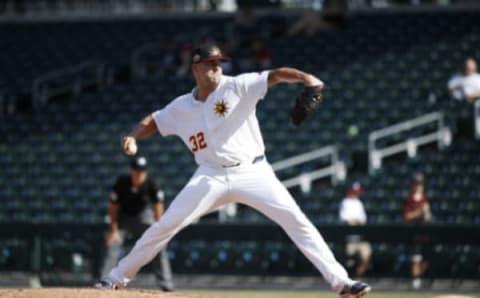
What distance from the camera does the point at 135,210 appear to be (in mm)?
14008

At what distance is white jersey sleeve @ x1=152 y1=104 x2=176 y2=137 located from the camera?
31.1 ft

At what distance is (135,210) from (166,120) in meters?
4.65

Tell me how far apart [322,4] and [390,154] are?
26.1ft

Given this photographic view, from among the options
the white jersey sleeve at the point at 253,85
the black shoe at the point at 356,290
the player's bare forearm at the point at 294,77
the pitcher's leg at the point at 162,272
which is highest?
the player's bare forearm at the point at 294,77

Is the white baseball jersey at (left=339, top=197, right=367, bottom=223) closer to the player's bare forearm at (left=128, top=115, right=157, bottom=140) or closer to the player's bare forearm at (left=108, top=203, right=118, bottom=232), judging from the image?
the player's bare forearm at (left=108, top=203, right=118, bottom=232)

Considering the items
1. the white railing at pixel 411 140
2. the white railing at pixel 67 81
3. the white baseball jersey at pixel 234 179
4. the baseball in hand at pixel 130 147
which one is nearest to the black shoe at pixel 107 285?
the white baseball jersey at pixel 234 179

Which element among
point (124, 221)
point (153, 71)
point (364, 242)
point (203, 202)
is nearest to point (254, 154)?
point (203, 202)

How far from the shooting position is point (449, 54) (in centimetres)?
2306

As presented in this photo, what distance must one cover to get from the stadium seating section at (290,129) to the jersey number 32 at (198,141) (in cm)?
691

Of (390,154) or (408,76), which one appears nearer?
(390,154)

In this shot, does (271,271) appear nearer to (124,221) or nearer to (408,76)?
(124,221)

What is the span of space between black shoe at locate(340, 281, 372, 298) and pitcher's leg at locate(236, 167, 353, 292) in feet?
0.18

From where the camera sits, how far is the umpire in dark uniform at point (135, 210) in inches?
528

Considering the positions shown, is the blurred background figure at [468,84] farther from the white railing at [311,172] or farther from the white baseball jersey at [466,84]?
the white railing at [311,172]
